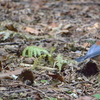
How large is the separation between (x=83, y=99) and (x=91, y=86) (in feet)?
2.14

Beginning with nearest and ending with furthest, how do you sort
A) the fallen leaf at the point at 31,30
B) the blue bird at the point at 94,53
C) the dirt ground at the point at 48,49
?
the dirt ground at the point at 48,49 < the blue bird at the point at 94,53 < the fallen leaf at the point at 31,30

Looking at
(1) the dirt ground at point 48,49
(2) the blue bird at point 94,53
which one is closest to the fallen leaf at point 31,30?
(1) the dirt ground at point 48,49

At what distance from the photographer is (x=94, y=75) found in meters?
4.20

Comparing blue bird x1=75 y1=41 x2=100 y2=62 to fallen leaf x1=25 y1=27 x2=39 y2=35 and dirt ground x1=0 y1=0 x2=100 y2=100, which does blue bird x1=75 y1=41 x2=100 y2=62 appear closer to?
dirt ground x1=0 y1=0 x2=100 y2=100

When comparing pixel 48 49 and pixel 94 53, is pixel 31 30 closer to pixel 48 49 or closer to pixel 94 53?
pixel 48 49

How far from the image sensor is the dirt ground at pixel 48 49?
10.9 ft

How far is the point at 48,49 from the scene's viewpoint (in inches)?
195

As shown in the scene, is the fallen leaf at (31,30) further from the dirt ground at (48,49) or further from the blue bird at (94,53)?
the blue bird at (94,53)

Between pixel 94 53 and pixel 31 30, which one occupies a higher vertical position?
pixel 31 30

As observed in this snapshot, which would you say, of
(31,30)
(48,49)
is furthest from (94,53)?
(31,30)

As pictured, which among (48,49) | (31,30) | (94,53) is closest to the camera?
(94,53)

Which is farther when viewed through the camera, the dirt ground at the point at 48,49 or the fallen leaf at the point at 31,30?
the fallen leaf at the point at 31,30

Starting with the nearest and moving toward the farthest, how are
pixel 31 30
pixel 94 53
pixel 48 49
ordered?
pixel 94 53
pixel 48 49
pixel 31 30

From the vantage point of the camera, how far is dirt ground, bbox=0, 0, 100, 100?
10.9ft
